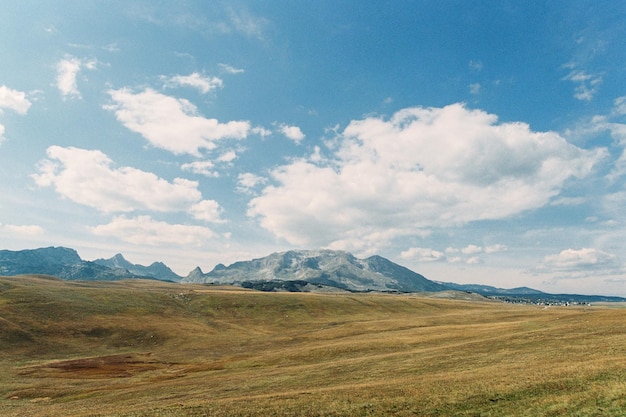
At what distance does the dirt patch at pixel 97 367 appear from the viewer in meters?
71.1

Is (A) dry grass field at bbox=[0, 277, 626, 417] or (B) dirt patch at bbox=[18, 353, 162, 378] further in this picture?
(B) dirt patch at bbox=[18, 353, 162, 378]

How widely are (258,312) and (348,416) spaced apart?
14793cm

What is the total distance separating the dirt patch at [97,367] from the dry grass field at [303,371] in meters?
0.26

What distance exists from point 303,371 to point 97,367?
5256 cm

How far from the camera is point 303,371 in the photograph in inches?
2144

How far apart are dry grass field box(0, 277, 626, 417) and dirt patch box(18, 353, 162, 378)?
0.86 feet

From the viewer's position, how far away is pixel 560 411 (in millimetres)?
26312

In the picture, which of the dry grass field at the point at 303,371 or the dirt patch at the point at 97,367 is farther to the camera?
the dirt patch at the point at 97,367

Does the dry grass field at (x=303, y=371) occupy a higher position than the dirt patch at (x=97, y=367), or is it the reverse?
the dry grass field at (x=303, y=371)

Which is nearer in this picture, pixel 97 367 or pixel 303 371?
pixel 303 371

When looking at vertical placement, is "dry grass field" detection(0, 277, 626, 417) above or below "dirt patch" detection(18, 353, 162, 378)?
above

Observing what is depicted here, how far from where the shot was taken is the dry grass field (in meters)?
31.0

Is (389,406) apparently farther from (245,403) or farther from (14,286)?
(14,286)

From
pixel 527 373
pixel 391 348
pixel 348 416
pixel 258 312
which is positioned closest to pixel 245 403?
pixel 348 416
